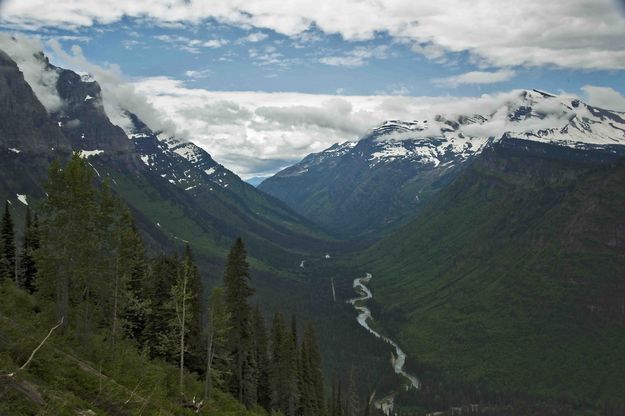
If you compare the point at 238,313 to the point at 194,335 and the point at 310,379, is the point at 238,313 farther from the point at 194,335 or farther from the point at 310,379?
the point at 310,379

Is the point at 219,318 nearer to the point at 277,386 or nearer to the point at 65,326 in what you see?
the point at 65,326

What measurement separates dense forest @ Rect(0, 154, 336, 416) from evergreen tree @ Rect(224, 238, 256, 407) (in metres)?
0.13

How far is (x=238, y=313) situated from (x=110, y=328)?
18.3m

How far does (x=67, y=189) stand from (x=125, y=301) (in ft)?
40.6

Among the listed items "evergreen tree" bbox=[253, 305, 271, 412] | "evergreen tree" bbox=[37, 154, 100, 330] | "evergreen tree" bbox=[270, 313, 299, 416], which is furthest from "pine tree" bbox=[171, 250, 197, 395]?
"evergreen tree" bbox=[270, 313, 299, 416]

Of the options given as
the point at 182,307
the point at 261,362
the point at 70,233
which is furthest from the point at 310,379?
the point at 70,233

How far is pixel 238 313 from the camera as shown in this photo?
71.0 m

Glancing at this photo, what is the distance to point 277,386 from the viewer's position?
86.0 m

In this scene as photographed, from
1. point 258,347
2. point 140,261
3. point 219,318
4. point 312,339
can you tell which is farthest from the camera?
point 312,339

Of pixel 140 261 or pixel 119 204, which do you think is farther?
pixel 140 261

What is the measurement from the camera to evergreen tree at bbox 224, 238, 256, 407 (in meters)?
70.2

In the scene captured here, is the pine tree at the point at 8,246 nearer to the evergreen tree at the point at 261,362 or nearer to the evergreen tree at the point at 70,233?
the evergreen tree at the point at 70,233

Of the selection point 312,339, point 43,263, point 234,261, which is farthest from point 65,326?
point 312,339

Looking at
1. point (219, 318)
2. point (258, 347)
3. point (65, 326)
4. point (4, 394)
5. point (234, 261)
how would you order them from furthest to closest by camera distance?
point (258, 347), point (234, 261), point (219, 318), point (65, 326), point (4, 394)
